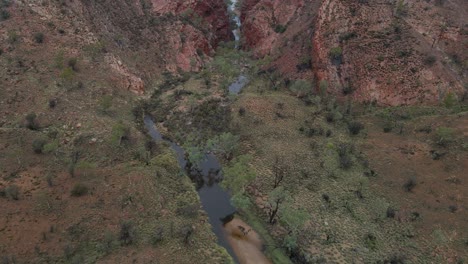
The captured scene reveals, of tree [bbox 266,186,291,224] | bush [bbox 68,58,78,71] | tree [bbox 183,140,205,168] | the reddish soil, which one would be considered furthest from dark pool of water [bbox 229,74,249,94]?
tree [bbox 266,186,291,224]

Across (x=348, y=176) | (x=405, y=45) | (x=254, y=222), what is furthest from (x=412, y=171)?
(x=405, y=45)

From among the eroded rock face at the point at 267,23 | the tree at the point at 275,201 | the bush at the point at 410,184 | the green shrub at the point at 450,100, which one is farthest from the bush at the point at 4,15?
the green shrub at the point at 450,100

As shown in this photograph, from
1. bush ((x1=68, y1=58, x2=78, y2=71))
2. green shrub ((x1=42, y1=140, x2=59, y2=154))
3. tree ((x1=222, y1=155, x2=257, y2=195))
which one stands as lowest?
tree ((x1=222, y1=155, x2=257, y2=195))

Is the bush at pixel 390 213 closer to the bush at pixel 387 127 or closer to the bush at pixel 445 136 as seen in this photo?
the bush at pixel 445 136

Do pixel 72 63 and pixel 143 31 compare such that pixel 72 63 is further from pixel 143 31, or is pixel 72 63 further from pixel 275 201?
pixel 275 201

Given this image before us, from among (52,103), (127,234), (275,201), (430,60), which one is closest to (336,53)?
(430,60)

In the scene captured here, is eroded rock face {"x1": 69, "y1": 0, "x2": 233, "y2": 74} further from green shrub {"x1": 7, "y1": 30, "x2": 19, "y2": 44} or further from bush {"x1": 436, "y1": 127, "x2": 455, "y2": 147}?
bush {"x1": 436, "y1": 127, "x2": 455, "y2": 147}
